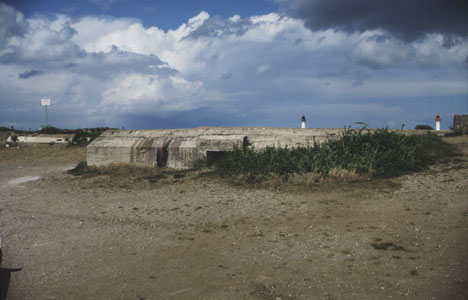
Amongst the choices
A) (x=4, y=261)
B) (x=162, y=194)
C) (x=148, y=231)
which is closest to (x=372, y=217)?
(x=148, y=231)

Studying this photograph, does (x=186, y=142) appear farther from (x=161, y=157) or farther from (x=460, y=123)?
(x=460, y=123)

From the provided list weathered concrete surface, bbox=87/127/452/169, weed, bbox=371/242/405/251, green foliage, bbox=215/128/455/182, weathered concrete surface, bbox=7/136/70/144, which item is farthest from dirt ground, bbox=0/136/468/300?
weathered concrete surface, bbox=7/136/70/144

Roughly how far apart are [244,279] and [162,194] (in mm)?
4820

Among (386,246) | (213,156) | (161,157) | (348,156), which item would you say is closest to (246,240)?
(386,246)

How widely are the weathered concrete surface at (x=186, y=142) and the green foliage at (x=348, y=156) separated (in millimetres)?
436

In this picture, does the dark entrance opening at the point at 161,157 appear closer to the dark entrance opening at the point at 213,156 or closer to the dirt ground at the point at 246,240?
the dark entrance opening at the point at 213,156

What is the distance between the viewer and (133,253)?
4.99 m

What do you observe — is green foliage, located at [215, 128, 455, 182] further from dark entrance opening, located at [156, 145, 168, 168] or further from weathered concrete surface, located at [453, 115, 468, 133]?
weathered concrete surface, located at [453, 115, 468, 133]

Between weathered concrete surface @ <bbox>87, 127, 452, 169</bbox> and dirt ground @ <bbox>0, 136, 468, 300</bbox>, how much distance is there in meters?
1.89

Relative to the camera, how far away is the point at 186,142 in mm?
11305

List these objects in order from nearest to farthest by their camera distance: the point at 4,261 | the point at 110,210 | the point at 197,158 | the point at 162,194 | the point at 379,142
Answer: the point at 4,261, the point at 110,210, the point at 162,194, the point at 379,142, the point at 197,158

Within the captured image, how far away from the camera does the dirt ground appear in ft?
12.7

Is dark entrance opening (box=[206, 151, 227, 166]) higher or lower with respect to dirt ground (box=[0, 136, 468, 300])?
higher

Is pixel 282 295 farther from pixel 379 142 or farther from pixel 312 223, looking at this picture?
pixel 379 142
